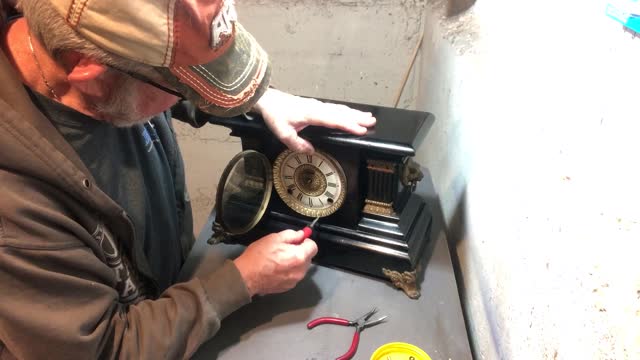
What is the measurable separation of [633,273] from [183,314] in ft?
1.98

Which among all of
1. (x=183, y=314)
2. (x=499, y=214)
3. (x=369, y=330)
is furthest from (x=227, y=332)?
(x=499, y=214)

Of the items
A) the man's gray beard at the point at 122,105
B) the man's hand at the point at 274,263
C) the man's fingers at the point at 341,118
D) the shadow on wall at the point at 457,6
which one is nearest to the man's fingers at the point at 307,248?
the man's hand at the point at 274,263

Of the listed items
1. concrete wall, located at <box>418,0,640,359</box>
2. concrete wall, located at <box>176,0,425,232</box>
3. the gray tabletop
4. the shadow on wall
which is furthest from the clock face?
concrete wall, located at <box>176,0,425,232</box>

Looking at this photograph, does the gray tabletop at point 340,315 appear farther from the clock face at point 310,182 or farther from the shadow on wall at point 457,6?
the shadow on wall at point 457,6

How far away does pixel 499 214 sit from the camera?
69cm

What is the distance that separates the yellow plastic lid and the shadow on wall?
746 mm

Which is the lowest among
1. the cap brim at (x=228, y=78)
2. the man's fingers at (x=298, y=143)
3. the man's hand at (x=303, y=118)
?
the man's fingers at (x=298, y=143)

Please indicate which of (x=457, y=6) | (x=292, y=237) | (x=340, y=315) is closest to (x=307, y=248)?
(x=292, y=237)

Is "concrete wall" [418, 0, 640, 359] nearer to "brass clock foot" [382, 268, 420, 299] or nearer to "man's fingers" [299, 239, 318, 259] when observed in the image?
"brass clock foot" [382, 268, 420, 299]

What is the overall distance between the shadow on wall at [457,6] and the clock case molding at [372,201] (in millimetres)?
342

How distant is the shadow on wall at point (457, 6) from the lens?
1026 millimetres

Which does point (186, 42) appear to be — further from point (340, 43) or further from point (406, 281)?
point (340, 43)

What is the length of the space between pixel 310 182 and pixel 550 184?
0.47 metres

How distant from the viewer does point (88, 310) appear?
624 millimetres
